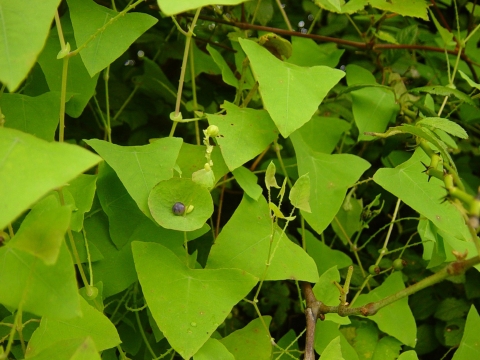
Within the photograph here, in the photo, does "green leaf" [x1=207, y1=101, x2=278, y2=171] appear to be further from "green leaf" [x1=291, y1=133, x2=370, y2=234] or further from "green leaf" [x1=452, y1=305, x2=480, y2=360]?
"green leaf" [x1=452, y1=305, x2=480, y2=360]

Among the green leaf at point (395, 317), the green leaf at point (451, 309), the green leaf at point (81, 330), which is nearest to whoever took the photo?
the green leaf at point (81, 330)

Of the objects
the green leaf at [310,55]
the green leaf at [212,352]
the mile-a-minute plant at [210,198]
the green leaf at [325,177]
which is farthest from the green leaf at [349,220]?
the green leaf at [212,352]

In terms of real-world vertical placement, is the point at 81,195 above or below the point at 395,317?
above

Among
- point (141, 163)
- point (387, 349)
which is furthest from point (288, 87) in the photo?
point (387, 349)

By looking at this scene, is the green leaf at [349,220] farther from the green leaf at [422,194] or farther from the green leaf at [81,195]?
the green leaf at [81,195]

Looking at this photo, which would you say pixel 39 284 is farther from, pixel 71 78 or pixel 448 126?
pixel 448 126

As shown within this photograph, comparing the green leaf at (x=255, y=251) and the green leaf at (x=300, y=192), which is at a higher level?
the green leaf at (x=300, y=192)

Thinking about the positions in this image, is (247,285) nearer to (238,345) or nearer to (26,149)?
(238,345)
